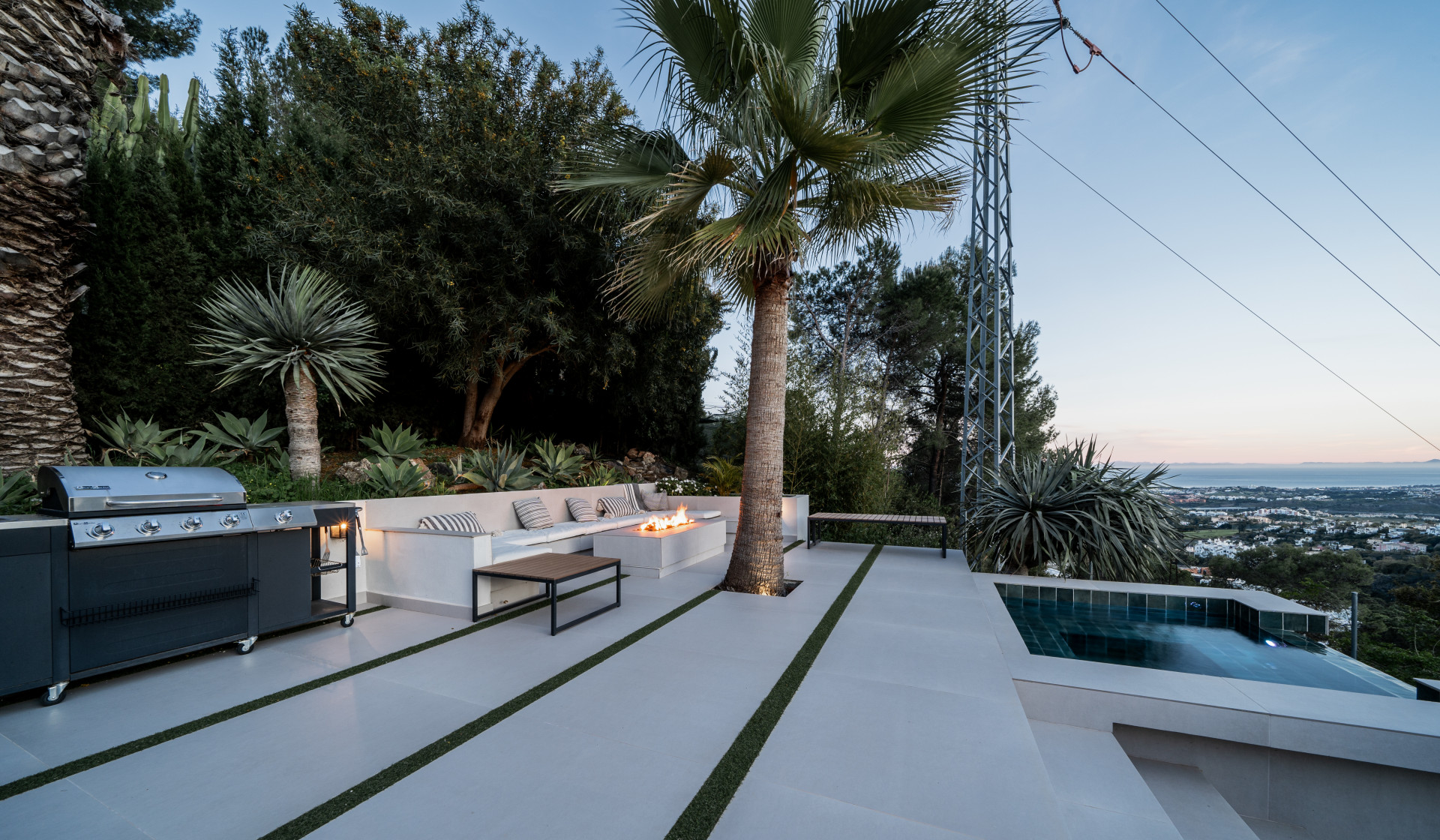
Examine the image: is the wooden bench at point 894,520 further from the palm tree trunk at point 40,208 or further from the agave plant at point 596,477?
the palm tree trunk at point 40,208

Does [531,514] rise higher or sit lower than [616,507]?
higher

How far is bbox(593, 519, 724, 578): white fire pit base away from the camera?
545cm

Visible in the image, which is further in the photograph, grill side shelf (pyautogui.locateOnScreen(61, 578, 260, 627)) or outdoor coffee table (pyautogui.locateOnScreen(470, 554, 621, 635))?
outdoor coffee table (pyautogui.locateOnScreen(470, 554, 621, 635))

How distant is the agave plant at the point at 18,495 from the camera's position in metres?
3.38

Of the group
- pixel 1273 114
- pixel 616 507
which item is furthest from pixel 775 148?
pixel 1273 114

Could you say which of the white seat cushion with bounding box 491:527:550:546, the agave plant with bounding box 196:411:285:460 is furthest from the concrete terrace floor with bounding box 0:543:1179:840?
the agave plant with bounding box 196:411:285:460

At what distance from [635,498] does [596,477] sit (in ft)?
2.38

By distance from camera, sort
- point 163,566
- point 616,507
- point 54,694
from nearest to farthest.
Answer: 1. point 54,694
2. point 163,566
3. point 616,507

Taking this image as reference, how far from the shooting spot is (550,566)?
13.1ft

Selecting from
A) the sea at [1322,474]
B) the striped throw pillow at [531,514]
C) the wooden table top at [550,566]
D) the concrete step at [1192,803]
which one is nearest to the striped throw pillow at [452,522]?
the wooden table top at [550,566]

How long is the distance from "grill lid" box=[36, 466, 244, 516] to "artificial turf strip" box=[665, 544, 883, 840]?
10.8 feet

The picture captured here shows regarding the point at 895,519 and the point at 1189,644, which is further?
the point at 895,519

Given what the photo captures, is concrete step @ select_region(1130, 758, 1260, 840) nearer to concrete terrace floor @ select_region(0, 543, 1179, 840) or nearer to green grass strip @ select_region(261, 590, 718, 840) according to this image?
concrete terrace floor @ select_region(0, 543, 1179, 840)

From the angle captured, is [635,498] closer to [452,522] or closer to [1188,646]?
[452,522]
